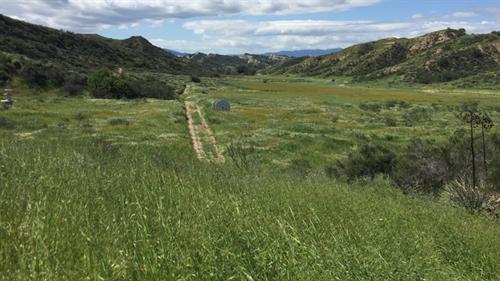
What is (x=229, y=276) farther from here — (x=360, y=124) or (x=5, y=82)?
(x=5, y=82)

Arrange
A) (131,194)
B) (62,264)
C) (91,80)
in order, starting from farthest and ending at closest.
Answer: (91,80) < (131,194) < (62,264)

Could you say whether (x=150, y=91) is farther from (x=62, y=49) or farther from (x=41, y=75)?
(x=62, y=49)

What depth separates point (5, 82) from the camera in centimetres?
6384

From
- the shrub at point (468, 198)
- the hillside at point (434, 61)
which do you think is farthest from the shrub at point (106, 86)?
the hillside at point (434, 61)

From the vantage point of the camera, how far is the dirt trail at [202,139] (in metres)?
27.0

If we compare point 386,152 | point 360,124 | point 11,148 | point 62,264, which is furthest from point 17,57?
point 62,264

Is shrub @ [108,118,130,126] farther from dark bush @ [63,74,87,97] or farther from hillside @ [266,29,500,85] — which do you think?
hillside @ [266,29,500,85]

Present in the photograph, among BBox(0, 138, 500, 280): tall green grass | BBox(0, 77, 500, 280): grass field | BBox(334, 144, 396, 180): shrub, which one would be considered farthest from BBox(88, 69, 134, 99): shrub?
BBox(0, 138, 500, 280): tall green grass

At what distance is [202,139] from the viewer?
114ft

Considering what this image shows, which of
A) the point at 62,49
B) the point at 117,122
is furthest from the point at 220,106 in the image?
the point at 62,49

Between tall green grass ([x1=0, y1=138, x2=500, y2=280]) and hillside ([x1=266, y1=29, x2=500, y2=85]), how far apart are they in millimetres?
125330

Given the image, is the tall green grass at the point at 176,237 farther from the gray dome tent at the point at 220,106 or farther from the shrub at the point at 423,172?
the gray dome tent at the point at 220,106

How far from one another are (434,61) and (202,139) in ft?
421

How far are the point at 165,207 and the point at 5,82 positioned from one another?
65.4m
